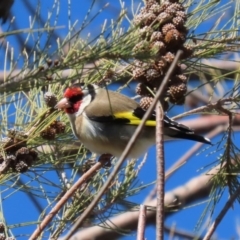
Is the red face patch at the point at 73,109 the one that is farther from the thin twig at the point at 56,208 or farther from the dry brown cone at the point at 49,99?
the thin twig at the point at 56,208

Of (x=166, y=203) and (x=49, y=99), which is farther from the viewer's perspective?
(x=166, y=203)

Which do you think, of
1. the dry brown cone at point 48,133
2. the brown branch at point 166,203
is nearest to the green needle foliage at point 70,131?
the dry brown cone at point 48,133

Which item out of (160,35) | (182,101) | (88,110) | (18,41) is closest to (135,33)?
(160,35)

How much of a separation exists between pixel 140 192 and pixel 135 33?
469mm

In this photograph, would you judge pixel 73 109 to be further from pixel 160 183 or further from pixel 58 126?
pixel 160 183

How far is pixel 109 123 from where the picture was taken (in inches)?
77.3

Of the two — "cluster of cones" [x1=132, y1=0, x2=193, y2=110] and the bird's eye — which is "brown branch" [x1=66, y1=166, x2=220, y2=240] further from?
"cluster of cones" [x1=132, y1=0, x2=193, y2=110]

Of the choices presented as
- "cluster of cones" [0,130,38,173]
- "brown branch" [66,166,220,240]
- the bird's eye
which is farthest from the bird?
"brown branch" [66,166,220,240]

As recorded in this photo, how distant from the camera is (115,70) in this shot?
165 cm

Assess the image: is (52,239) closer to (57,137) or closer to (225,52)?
(57,137)

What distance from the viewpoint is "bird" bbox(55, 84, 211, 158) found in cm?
178

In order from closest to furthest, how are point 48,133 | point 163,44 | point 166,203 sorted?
point 163,44 → point 48,133 → point 166,203

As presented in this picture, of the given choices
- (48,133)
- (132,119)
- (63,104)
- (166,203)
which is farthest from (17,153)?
(166,203)

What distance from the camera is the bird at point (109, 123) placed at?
178 cm
